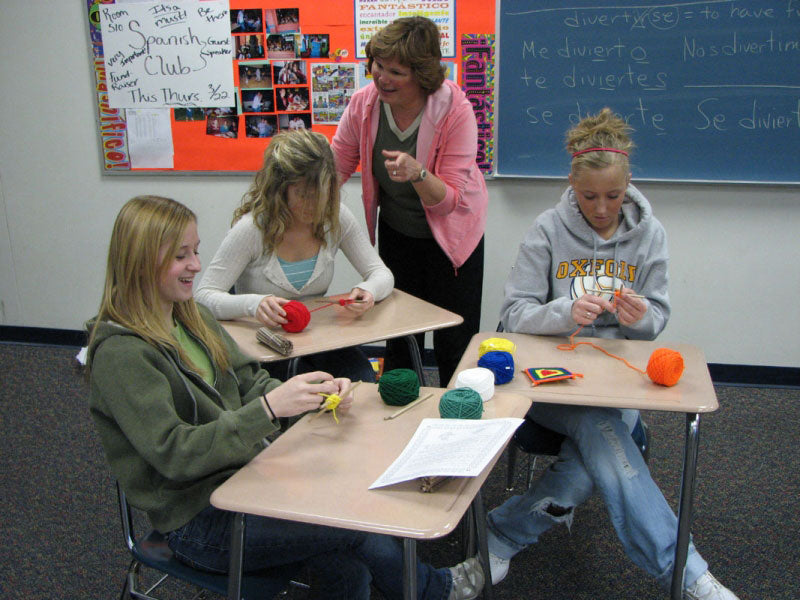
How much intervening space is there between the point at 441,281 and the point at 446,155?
0.44 metres

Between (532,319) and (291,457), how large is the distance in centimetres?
86

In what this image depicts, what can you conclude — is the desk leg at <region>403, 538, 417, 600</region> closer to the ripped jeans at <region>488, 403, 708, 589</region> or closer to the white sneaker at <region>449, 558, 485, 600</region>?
the white sneaker at <region>449, 558, 485, 600</region>

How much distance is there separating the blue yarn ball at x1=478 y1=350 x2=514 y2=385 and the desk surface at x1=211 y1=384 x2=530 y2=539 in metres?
0.13

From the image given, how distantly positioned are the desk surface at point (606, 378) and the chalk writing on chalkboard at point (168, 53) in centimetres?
212

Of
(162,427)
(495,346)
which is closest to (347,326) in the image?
(495,346)

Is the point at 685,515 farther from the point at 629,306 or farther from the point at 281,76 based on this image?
the point at 281,76

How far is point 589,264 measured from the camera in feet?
6.45

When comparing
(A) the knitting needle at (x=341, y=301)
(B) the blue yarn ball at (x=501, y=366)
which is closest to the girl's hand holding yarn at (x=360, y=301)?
(A) the knitting needle at (x=341, y=301)

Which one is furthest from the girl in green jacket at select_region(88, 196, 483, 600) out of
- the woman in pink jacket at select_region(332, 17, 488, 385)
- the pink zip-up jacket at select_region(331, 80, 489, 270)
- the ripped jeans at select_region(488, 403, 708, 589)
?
the pink zip-up jacket at select_region(331, 80, 489, 270)

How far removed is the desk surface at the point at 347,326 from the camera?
5.85 feet

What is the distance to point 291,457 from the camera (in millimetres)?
1266

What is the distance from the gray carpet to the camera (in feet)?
6.27

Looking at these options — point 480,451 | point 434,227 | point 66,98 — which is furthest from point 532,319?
point 66,98

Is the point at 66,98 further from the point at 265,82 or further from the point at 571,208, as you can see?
the point at 571,208
